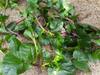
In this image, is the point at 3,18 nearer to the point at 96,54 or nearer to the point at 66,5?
the point at 66,5

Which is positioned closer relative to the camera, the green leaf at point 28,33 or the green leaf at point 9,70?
the green leaf at point 9,70

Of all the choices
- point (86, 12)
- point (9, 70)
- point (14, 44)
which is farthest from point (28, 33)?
point (86, 12)

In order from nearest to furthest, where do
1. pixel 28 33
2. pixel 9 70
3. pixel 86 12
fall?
1. pixel 9 70
2. pixel 28 33
3. pixel 86 12

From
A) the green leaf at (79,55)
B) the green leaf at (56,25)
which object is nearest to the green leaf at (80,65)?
the green leaf at (79,55)

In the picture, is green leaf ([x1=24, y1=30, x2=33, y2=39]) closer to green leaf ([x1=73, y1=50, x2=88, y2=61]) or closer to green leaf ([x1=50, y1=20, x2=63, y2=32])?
green leaf ([x1=50, y1=20, x2=63, y2=32])

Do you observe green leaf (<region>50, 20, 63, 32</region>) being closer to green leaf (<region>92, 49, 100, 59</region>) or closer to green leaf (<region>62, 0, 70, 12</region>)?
green leaf (<region>62, 0, 70, 12</region>)

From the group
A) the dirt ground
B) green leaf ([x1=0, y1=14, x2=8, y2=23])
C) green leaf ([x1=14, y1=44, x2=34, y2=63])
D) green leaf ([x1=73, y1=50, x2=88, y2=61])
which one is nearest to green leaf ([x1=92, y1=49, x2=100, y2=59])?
green leaf ([x1=73, y1=50, x2=88, y2=61])

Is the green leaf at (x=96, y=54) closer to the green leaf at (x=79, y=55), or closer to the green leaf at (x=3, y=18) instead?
the green leaf at (x=79, y=55)

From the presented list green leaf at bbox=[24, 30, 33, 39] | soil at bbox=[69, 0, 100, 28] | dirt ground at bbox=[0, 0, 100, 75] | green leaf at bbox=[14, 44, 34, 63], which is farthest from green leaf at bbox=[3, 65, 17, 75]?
soil at bbox=[69, 0, 100, 28]

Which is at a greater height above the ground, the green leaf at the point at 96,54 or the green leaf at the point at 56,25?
the green leaf at the point at 56,25

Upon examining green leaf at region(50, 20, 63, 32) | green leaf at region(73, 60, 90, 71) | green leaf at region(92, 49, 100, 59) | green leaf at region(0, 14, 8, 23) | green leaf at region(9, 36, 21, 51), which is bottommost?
green leaf at region(73, 60, 90, 71)

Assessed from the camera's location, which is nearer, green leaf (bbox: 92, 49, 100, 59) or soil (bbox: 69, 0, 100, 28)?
green leaf (bbox: 92, 49, 100, 59)

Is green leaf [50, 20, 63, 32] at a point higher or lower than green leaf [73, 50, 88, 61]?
higher
